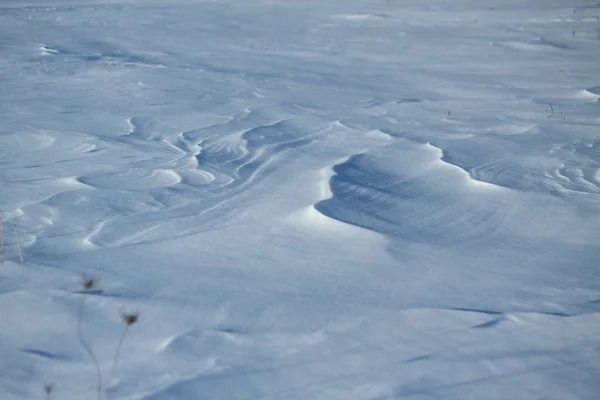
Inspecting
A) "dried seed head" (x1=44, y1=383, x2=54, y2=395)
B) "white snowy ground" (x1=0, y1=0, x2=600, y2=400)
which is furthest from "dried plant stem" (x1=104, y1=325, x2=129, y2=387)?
"dried seed head" (x1=44, y1=383, x2=54, y2=395)

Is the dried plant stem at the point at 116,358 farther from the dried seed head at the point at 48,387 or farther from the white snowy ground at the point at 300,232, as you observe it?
→ the dried seed head at the point at 48,387

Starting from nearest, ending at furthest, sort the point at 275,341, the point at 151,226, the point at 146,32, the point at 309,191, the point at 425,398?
the point at 425,398
the point at 275,341
the point at 151,226
the point at 309,191
the point at 146,32

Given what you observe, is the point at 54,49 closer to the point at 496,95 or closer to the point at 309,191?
the point at 496,95

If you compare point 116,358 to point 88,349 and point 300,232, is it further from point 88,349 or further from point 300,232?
point 300,232

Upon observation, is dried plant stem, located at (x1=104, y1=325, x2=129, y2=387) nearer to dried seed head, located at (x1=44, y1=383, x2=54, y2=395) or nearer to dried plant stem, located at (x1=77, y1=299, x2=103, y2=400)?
dried plant stem, located at (x1=77, y1=299, x2=103, y2=400)

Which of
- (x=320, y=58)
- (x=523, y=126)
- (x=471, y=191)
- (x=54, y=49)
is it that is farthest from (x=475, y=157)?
(x=54, y=49)

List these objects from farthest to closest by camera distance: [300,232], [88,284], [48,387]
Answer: [300,232] < [88,284] < [48,387]

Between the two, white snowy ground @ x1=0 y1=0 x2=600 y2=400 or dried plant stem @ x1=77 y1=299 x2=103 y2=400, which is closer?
dried plant stem @ x1=77 y1=299 x2=103 y2=400

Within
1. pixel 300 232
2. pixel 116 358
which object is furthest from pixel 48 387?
pixel 300 232
